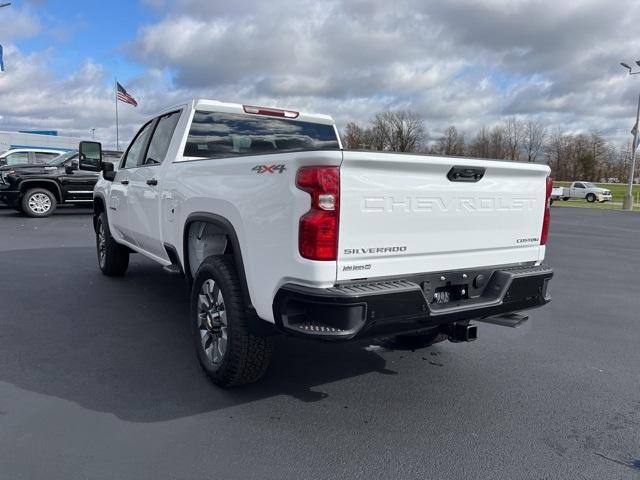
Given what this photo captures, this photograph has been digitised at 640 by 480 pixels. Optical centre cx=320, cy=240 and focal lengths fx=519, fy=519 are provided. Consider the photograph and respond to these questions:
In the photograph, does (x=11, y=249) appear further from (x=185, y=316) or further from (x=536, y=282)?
(x=536, y=282)

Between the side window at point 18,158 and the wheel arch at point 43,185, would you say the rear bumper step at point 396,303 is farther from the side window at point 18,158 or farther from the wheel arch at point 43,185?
the side window at point 18,158

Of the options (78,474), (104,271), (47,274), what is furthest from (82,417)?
(47,274)

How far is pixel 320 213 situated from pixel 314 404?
1388 mm

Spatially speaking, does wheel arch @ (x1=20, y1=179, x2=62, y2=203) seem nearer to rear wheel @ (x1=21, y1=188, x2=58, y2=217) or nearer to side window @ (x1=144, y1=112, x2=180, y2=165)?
rear wheel @ (x1=21, y1=188, x2=58, y2=217)

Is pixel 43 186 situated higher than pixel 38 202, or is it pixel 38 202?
pixel 43 186

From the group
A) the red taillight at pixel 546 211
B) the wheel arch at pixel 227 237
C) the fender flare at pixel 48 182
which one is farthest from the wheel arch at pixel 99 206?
the fender flare at pixel 48 182

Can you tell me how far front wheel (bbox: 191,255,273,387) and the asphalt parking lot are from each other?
187 millimetres

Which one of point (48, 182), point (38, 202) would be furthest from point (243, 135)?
point (38, 202)

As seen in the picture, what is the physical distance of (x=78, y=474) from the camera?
2.55 metres

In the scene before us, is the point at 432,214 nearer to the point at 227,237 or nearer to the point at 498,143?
the point at 227,237

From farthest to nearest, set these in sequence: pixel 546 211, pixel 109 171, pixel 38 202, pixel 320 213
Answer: pixel 38 202 < pixel 109 171 < pixel 546 211 < pixel 320 213

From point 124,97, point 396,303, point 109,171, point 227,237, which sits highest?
point 124,97

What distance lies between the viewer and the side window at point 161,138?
15.7 feet

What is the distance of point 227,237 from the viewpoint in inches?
140
